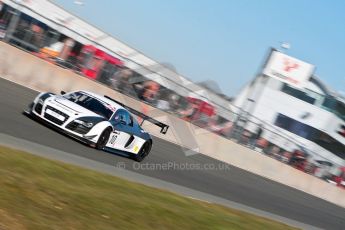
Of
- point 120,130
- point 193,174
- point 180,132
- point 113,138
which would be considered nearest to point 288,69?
point 180,132

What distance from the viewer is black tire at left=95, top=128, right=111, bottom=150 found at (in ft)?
47.3

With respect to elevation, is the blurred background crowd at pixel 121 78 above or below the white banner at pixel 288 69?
below

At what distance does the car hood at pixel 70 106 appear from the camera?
14.0m

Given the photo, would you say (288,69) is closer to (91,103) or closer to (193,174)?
(193,174)

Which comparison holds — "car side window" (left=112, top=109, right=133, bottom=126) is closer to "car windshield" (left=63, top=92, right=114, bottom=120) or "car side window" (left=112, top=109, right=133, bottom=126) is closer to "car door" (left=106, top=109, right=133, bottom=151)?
"car door" (left=106, top=109, right=133, bottom=151)

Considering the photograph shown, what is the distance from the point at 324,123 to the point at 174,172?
53.4m

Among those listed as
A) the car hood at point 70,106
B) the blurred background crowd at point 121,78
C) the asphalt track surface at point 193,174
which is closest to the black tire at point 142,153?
the asphalt track surface at point 193,174

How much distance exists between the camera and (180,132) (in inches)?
968

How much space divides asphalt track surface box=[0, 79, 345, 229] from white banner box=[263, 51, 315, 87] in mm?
39692

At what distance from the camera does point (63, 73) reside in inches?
861

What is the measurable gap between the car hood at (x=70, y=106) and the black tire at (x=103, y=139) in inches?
17.6

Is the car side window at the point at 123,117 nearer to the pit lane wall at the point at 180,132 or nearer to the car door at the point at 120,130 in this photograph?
the car door at the point at 120,130

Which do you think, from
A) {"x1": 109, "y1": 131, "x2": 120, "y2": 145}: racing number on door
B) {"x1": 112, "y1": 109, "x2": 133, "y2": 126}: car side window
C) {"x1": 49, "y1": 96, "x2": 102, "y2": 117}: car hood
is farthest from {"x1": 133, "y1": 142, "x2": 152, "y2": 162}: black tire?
{"x1": 49, "y1": 96, "x2": 102, "y2": 117}: car hood

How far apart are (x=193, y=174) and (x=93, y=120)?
4689 mm
